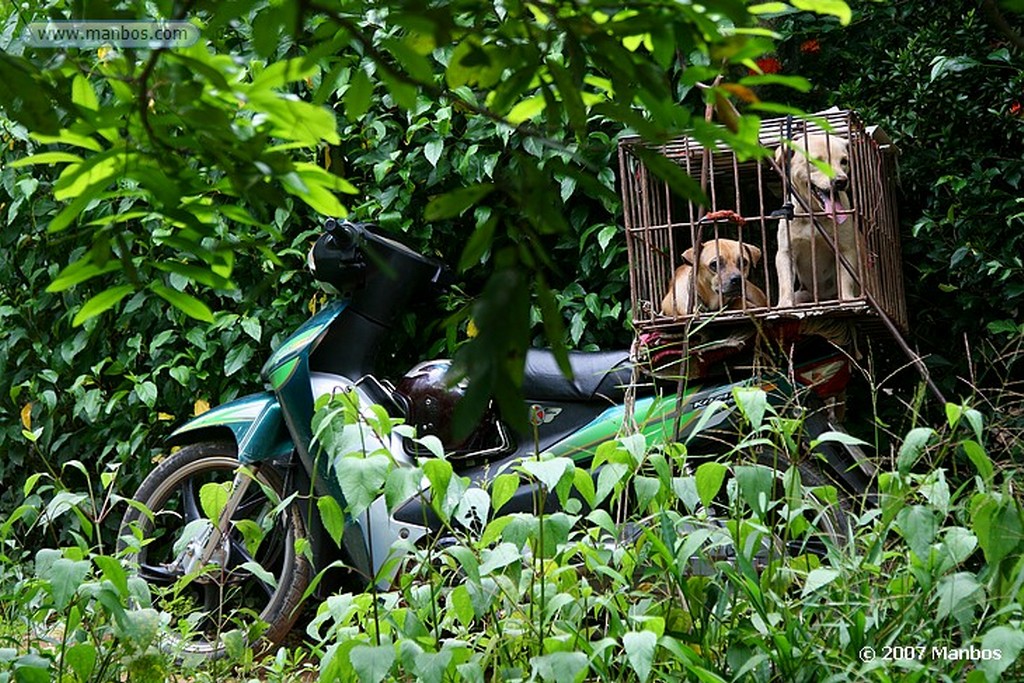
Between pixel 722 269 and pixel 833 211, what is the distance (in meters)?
0.32

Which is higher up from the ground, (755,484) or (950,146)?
(950,146)

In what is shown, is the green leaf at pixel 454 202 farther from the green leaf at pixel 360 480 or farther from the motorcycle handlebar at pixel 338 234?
the motorcycle handlebar at pixel 338 234

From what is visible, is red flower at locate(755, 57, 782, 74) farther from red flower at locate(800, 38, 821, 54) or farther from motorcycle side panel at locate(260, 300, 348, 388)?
motorcycle side panel at locate(260, 300, 348, 388)

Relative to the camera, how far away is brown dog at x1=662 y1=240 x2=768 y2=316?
11.1 feet

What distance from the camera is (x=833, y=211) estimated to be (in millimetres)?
3242

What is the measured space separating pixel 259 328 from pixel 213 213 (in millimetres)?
2982

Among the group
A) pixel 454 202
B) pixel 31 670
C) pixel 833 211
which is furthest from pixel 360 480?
pixel 833 211

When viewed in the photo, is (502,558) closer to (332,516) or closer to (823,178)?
(332,516)

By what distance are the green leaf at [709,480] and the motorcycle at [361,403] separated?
3.68ft

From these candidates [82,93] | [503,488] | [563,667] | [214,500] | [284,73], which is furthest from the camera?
[214,500]

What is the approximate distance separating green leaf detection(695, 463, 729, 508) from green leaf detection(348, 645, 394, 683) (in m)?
0.58

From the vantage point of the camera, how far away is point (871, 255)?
3539 millimetres

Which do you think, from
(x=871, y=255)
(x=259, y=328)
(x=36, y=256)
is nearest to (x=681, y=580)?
(x=871, y=255)

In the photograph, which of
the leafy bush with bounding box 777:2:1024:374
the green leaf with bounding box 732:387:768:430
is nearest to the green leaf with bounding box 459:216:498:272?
the green leaf with bounding box 732:387:768:430
